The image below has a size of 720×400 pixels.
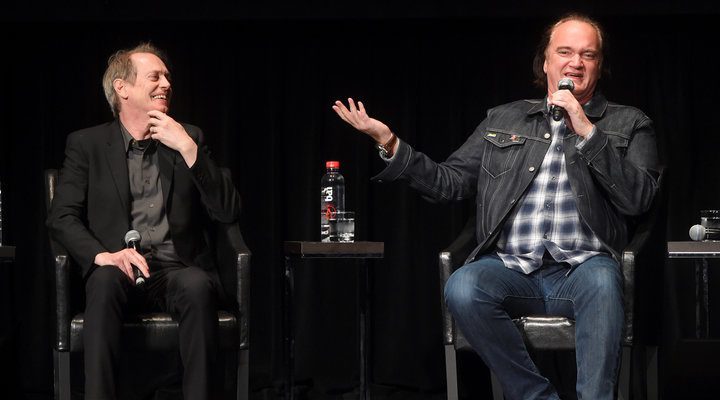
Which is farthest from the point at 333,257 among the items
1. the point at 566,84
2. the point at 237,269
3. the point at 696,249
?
the point at 696,249

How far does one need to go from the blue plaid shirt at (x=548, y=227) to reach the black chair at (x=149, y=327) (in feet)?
2.68

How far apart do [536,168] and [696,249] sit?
62cm

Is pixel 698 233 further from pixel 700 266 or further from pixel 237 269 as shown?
pixel 237 269

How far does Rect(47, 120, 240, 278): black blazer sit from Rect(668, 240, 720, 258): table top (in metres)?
1.44

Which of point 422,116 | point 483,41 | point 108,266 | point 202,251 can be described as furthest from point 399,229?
point 108,266

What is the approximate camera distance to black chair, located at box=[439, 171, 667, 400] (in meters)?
2.88

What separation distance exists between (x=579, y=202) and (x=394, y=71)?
5.14 feet

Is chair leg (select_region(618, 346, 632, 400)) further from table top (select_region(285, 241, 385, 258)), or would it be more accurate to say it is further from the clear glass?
the clear glass

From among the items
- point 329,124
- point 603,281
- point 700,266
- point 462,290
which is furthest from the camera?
point 329,124

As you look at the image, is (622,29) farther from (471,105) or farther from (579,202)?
(579,202)

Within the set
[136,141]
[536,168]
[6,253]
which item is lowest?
[6,253]

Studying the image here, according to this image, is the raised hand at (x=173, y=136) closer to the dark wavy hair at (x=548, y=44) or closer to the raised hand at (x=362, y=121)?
the raised hand at (x=362, y=121)

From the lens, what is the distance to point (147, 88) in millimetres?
3398

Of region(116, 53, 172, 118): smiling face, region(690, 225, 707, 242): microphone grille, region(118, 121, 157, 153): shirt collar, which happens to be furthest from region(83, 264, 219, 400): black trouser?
region(690, 225, 707, 242): microphone grille
